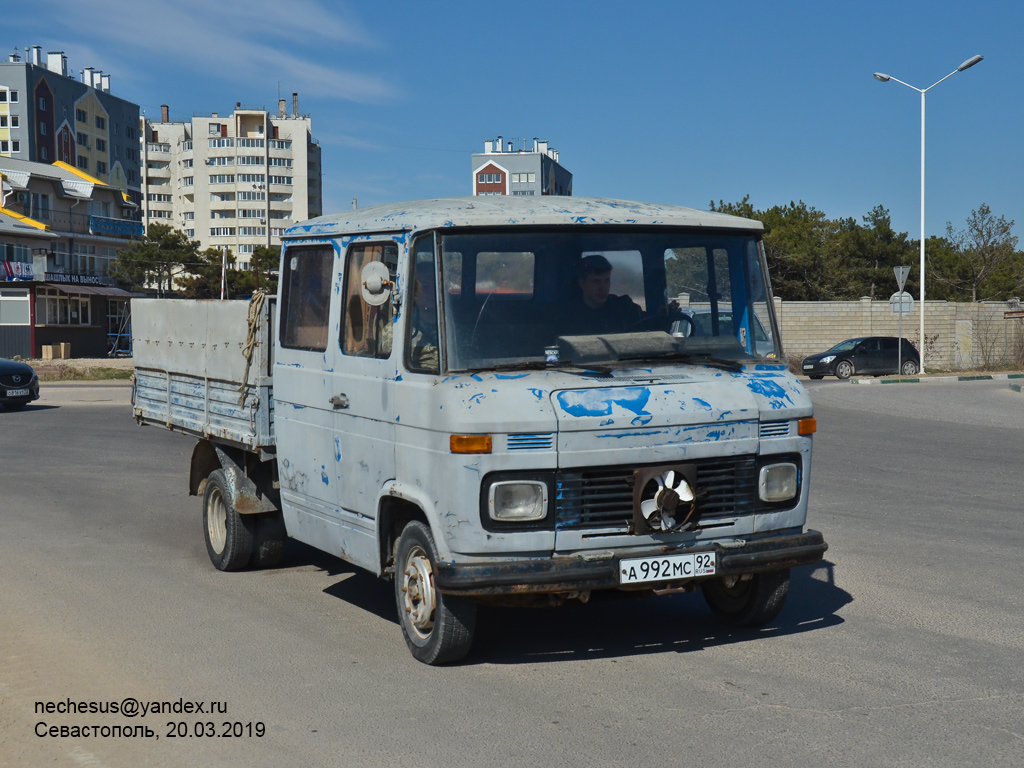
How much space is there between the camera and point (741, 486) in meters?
5.66

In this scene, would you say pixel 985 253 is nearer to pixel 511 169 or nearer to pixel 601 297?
pixel 601 297

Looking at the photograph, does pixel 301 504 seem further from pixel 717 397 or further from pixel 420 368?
pixel 717 397

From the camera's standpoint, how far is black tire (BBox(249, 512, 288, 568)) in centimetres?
801

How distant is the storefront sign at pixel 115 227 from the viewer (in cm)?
7962

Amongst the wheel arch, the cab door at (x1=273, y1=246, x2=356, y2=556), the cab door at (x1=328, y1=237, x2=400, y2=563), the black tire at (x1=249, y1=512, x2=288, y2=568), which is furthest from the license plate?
the black tire at (x1=249, y1=512, x2=288, y2=568)

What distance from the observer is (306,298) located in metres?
6.75

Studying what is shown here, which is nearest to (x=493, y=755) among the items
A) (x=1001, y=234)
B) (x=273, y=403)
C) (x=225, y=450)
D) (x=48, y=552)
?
(x=273, y=403)

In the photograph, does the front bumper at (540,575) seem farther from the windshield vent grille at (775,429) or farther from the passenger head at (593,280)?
the passenger head at (593,280)

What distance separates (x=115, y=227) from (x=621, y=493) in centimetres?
8256

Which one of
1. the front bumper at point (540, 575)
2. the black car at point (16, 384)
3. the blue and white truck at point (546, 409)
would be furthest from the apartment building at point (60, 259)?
the front bumper at point (540, 575)

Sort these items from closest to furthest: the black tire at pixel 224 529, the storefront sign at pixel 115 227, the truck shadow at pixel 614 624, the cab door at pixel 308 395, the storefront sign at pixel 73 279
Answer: the truck shadow at pixel 614 624 < the cab door at pixel 308 395 < the black tire at pixel 224 529 < the storefront sign at pixel 73 279 < the storefront sign at pixel 115 227

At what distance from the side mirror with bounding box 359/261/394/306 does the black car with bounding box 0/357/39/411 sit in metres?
20.3

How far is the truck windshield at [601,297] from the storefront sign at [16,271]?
65871mm

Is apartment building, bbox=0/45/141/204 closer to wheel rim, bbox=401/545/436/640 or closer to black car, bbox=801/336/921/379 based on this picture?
black car, bbox=801/336/921/379
